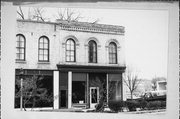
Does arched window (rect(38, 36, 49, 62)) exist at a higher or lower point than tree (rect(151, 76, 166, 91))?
higher

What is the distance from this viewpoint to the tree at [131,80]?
536cm

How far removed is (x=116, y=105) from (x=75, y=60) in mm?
1104

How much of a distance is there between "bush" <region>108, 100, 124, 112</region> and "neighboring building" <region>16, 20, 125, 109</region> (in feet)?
0.26

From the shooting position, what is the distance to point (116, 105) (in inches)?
209

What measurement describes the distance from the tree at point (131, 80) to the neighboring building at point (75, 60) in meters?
0.11

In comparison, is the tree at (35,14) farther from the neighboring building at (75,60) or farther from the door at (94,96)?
the door at (94,96)

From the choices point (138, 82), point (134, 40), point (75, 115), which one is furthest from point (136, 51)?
point (75, 115)

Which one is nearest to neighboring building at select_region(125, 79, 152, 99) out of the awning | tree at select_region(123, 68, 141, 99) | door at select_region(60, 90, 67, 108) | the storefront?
tree at select_region(123, 68, 141, 99)

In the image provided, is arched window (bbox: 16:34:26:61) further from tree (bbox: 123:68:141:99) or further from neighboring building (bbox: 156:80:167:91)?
neighboring building (bbox: 156:80:167:91)

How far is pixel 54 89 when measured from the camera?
549cm

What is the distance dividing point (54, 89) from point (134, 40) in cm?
172

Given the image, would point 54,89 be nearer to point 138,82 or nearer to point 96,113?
point 96,113

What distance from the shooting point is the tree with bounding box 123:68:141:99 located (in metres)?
5.36

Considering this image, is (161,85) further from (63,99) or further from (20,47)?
(20,47)
